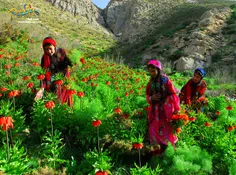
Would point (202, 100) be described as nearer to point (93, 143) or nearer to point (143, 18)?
point (93, 143)

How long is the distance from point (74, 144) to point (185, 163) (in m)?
1.74

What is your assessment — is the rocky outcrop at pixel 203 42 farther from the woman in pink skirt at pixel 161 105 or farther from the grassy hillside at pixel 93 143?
the grassy hillside at pixel 93 143

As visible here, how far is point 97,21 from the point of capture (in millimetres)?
62906

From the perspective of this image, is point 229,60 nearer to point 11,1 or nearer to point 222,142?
point 222,142

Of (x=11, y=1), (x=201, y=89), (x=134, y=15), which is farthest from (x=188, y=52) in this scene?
(x=134, y=15)

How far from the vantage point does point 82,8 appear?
195 ft

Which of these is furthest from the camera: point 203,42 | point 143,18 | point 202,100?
point 143,18

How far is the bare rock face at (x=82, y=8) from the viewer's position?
175 ft

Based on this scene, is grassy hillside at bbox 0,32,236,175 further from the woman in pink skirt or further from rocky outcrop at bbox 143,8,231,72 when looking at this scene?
rocky outcrop at bbox 143,8,231,72

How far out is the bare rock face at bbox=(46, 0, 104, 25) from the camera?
53.3 metres

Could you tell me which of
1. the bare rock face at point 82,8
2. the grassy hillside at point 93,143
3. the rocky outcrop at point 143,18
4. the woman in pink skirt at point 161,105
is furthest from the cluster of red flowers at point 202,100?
the bare rock face at point 82,8

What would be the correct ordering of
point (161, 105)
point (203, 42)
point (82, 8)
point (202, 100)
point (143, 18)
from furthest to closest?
point (82, 8) < point (143, 18) < point (203, 42) < point (202, 100) < point (161, 105)

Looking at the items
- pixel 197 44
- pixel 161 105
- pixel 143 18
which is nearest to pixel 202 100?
pixel 161 105

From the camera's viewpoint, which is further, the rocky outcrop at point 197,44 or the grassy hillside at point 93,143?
the rocky outcrop at point 197,44
